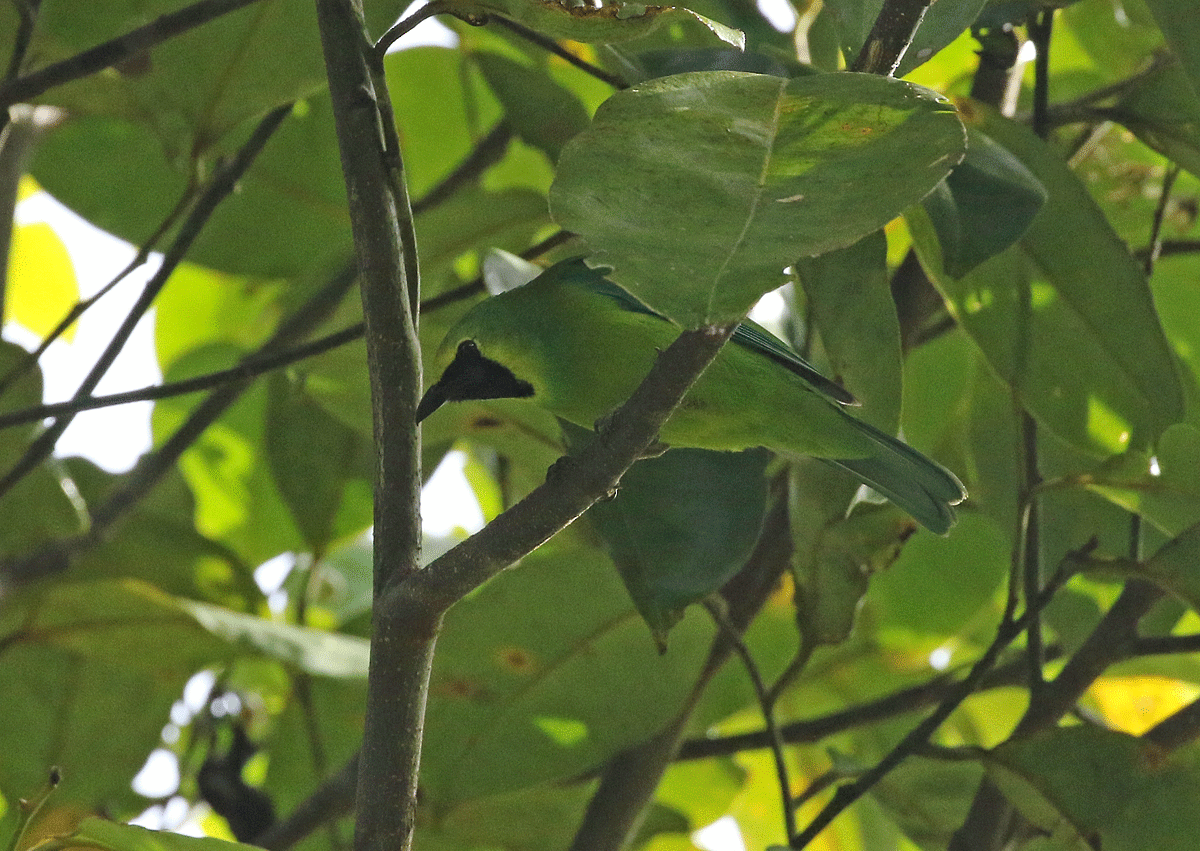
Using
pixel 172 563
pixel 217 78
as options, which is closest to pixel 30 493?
pixel 172 563

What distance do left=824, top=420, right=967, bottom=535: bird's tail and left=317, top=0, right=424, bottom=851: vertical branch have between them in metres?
0.62

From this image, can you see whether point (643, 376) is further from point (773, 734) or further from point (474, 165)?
point (474, 165)

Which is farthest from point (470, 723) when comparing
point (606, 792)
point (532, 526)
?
point (532, 526)

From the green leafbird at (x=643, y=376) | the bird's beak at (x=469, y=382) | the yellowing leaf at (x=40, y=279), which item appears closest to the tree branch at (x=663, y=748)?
the green leafbird at (x=643, y=376)

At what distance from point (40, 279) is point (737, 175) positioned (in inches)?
89.7

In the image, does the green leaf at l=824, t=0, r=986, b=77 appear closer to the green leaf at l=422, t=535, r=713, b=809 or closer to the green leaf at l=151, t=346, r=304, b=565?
the green leaf at l=422, t=535, r=713, b=809

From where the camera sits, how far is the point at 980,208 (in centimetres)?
117

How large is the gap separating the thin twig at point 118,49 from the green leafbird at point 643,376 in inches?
16.4

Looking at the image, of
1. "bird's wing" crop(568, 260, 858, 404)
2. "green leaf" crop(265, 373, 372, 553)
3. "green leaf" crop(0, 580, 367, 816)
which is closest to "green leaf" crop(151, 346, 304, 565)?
"green leaf" crop(265, 373, 372, 553)

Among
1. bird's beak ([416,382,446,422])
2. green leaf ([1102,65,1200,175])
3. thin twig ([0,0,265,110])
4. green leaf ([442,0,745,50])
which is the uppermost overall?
thin twig ([0,0,265,110])

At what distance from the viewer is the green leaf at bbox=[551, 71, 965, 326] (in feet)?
1.97

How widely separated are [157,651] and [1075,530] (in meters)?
1.18

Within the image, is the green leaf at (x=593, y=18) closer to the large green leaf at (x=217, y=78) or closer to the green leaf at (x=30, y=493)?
the large green leaf at (x=217, y=78)

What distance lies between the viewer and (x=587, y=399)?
1560 millimetres
